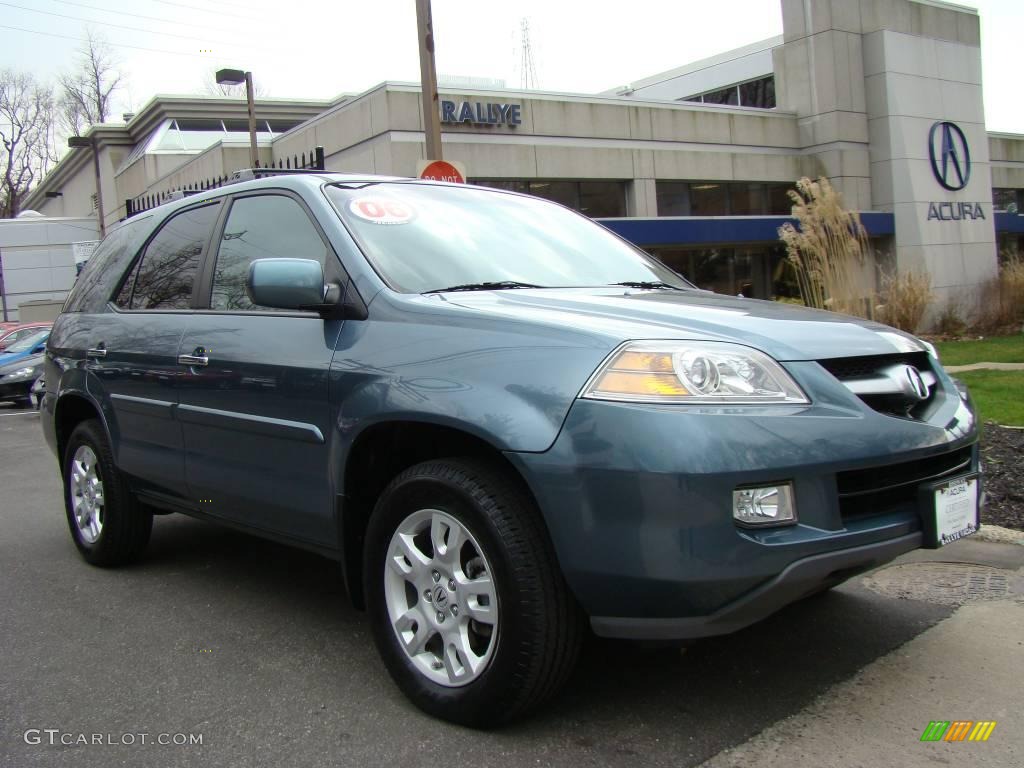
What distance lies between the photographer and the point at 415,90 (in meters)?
19.0

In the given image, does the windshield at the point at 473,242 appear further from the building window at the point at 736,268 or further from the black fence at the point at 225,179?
the building window at the point at 736,268

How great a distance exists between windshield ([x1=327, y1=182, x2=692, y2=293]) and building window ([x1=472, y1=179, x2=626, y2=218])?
56.3 feet

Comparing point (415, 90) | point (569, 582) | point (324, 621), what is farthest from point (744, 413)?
point (415, 90)

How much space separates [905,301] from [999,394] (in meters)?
8.55

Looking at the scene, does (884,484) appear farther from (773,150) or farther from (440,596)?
(773,150)

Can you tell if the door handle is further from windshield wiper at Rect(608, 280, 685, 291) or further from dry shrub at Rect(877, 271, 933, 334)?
dry shrub at Rect(877, 271, 933, 334)

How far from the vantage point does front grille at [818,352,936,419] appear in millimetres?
2719

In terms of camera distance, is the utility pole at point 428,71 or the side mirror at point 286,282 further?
the utility pole at point 428,71

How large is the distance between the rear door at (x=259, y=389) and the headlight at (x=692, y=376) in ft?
3.82

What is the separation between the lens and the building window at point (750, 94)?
31.3m

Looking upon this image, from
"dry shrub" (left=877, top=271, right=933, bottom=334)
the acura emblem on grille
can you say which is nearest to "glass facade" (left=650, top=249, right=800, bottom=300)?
"dry shrub" (left=877, top=271, right=933, bottom=334)

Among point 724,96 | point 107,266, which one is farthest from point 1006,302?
point 107,266

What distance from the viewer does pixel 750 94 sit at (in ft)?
105

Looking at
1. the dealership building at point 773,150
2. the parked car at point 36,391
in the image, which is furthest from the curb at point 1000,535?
the dealership building at point 773,150
